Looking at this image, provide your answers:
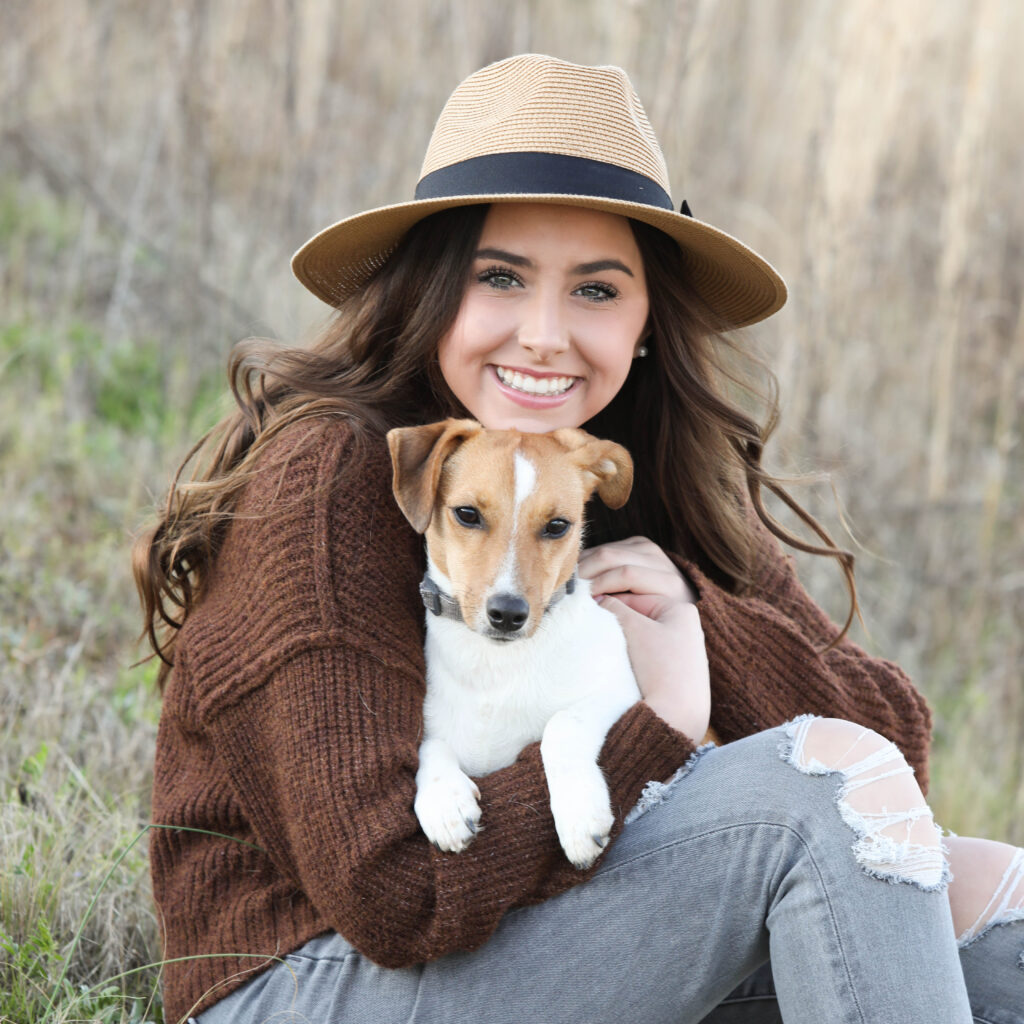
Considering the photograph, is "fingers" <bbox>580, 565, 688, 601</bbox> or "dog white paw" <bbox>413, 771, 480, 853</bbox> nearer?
"dog white paw" <bbox>413, 771, 480, 853</bbox>

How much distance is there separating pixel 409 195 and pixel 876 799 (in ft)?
13.3

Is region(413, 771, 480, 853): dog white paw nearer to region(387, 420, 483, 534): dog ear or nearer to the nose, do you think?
region(387, 420, 483, 534): dog ear

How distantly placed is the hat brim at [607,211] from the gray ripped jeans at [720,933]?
1.05 metres

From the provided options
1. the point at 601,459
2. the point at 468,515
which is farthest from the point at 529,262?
the point at 468,515

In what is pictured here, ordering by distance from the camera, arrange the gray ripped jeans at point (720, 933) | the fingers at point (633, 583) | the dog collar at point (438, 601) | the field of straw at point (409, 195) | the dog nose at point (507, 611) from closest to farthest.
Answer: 1. the gray ripped jeans at point (720, 933)
2. the dog nose at point (507, 611)
3. the dog collar at point (438, 601)
4. the fingers at point (633, 583)
5. the field of straw at point (409, 195)

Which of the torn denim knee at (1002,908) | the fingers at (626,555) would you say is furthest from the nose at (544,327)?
the torn denim knee at (1002,908)

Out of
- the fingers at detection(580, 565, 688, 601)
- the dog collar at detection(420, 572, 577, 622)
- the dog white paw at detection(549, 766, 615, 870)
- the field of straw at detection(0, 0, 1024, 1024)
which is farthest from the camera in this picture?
the field of straw at detection(0, 0, 1024, 1024)

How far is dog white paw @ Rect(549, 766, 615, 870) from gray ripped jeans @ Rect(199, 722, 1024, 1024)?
0.06 metres

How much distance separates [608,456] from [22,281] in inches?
162

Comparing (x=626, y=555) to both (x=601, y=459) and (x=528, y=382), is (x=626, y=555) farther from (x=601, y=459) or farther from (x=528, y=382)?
(x=528, y=382)

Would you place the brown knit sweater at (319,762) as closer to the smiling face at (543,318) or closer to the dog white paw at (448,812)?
the dog white paw at (448,812)

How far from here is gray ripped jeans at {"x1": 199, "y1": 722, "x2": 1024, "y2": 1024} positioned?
182cm

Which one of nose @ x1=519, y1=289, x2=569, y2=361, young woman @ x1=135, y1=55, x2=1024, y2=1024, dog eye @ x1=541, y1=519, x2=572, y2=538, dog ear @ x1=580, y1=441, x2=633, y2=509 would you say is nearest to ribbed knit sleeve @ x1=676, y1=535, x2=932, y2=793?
young woman @ x1=135, y1=55, x2=1024, y2=1024

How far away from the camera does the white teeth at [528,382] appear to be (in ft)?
8.00
